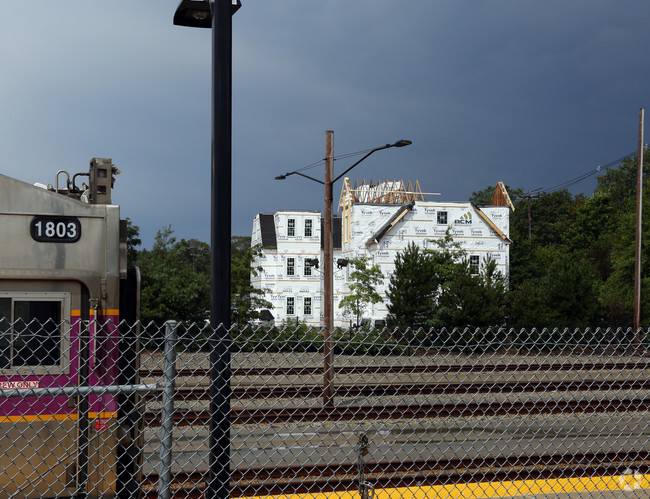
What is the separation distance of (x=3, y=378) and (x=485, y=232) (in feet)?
138

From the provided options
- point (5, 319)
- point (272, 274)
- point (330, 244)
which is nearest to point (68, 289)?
point (5, 319)

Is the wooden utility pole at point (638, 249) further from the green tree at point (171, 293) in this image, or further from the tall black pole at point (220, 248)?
the tall black pole at point (220, 248)

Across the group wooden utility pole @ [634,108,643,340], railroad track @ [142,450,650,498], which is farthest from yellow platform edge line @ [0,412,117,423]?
wooden utility pole @ [634,108,643,340]

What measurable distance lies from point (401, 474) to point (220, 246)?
589 cm

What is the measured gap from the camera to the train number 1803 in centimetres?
595

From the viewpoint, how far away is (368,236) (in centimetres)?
4631

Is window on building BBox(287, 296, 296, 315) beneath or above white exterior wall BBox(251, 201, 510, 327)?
beneath

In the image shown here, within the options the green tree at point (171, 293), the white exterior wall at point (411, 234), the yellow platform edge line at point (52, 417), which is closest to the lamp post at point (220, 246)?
the yellow platform edge line at point (52, 417)

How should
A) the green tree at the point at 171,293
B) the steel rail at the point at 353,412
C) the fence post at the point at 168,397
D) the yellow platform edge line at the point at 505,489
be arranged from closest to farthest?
the fence post at the point at 168,397, the yellow platform edge line at the point at 505,489, the steel rail at the point at 353,412, the green tree at the point at 171,293

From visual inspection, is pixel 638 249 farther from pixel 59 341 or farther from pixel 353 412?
pixel 59 341

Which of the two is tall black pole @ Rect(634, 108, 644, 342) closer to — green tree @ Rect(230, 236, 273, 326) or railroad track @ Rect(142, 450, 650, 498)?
green tree @ Rect(230, 236, 273, 326)

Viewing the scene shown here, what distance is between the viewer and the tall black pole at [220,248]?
440 cm

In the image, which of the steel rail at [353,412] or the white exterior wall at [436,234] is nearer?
the steel rail at [353,412]

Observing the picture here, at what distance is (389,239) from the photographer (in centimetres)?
4453
